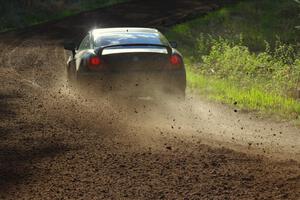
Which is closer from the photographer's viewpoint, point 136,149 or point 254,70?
point 136,149

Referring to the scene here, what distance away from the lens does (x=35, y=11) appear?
33.7 metres

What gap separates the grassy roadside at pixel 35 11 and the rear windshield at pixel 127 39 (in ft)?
61.3

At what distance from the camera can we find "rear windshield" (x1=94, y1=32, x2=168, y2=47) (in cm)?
1146

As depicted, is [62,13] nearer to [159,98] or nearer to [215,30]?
[215,30]

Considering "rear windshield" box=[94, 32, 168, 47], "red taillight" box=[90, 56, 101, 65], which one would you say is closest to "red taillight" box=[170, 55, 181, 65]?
"rear windshield" box=[94, 32, 168, 47]

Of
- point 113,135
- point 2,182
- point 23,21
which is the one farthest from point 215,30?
point 2,182

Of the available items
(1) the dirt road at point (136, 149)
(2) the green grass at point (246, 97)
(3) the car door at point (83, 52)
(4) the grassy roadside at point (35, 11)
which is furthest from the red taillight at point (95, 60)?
(4) the grassy roadside at point (35, 11)

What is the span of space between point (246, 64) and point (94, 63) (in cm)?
608

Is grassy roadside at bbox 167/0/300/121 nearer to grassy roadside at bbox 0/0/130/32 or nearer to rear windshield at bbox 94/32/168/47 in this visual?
rear windshield at bbox 94/32/168/47

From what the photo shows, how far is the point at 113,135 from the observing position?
29.4ft

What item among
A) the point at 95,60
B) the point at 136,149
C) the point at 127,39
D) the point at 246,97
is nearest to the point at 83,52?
the point at 95,60

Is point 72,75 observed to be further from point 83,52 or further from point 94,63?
point 94,63

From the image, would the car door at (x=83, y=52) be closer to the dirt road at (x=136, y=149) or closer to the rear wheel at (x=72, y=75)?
the rear wheel at (x=72, y=75)

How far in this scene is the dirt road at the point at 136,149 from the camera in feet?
21.2
